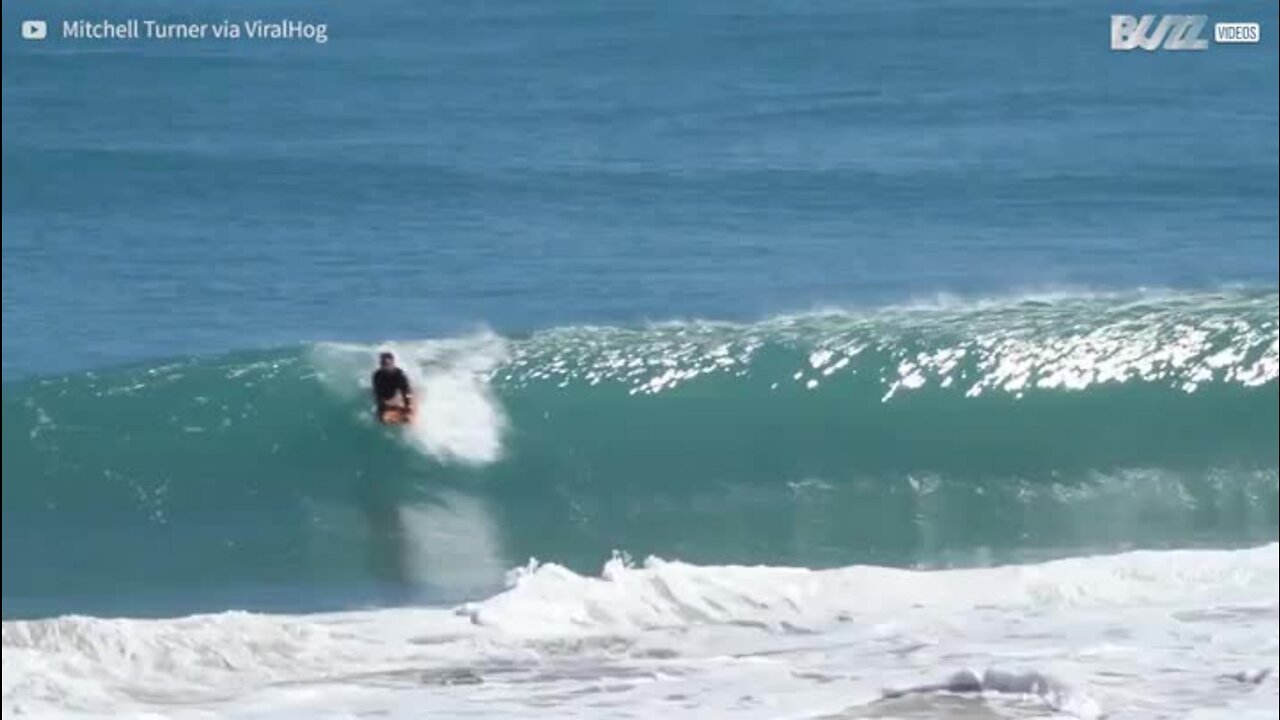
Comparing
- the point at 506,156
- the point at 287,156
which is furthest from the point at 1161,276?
the point at 287,156

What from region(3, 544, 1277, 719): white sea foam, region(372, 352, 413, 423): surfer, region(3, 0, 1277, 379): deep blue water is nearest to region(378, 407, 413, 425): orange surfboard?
region(372, 352, 413, 423): surfer

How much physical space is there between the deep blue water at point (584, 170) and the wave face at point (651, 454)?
24 cm

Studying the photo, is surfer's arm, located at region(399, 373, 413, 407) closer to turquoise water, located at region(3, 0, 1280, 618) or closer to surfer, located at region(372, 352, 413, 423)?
surfer, located at region(372, 352, 413, 423)

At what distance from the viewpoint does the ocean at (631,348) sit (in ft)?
32.4

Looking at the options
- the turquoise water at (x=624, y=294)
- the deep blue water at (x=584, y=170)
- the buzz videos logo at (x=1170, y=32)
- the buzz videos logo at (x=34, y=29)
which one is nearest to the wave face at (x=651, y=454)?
the turquoise water at (x=624, y=294)

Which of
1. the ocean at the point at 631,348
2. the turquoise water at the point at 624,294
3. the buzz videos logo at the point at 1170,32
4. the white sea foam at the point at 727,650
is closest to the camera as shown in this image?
the white sea foam at the point at 727,650

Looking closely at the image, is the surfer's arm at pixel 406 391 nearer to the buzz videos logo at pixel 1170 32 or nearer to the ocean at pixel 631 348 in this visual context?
the ocean at pixel 631 348

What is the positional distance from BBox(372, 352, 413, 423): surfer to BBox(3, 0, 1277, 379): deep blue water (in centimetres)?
26

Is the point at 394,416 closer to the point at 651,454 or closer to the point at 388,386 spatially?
the point at 388,386

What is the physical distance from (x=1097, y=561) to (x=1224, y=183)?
2.97m

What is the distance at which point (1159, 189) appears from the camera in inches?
502

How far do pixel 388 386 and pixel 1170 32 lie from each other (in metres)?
3.60

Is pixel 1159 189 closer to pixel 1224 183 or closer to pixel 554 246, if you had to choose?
pixel 1224 183

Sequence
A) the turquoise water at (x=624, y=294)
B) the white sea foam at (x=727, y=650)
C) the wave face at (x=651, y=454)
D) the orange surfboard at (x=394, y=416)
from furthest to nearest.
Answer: the orange surfboard at (x=394, y=416) → the turquoise water at (x=624, y=294) → the wave face at (x=651, y=454) → the white sea foam at (x=727, y=650)
